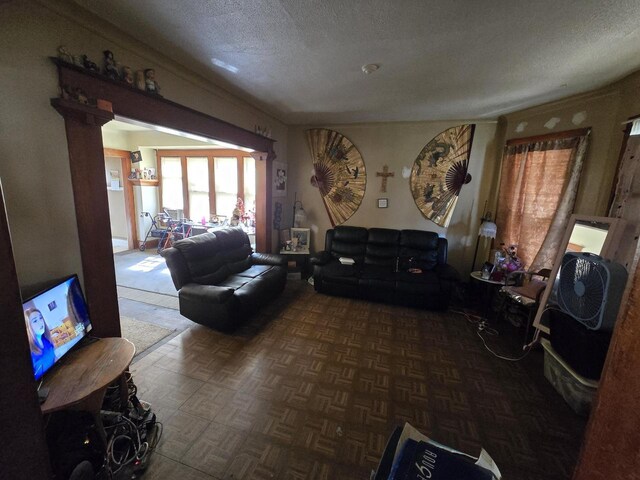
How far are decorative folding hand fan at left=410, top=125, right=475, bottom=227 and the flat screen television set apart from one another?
431cm

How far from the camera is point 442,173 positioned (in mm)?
4141

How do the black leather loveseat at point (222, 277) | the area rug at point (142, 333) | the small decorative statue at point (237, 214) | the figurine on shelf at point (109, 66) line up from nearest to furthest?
1. the figurine on shelf at point (109, 66)
2. the area rug at point (142, 333)
3. the black leather loveseat at point (222, 277)
4. the small decorative statue at point (237, 214)

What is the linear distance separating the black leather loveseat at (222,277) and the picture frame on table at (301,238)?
0.88 metres

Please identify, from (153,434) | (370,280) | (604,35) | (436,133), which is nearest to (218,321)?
(153,434)

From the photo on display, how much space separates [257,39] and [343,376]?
2783mm

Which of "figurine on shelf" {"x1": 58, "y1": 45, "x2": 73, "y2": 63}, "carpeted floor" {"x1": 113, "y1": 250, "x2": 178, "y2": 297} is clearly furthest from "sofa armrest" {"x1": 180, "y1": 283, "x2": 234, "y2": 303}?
"figurine on shelf" {"x1": 58, "y1": 45, "x2": 73, "y2": 63}

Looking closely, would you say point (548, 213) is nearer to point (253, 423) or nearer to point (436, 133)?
point (436, 133)

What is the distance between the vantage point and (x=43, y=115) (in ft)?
5.08

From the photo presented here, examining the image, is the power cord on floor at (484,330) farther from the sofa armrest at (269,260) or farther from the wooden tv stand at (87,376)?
the wooden tv stand at (87,376)

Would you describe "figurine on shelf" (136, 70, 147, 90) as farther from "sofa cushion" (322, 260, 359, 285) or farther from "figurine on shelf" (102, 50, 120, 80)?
"sofa cushion" (322, 260, 359, 285)

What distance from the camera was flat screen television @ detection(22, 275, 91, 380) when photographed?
1.33m

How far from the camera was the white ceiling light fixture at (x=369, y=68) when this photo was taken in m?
2.22

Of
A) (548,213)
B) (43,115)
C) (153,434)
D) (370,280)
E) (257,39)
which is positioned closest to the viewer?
(43,115)

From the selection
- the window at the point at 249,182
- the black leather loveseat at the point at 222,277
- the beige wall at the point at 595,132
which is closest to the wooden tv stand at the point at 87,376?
the black leather loveseat at the point at 222,277
